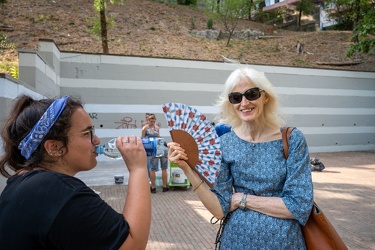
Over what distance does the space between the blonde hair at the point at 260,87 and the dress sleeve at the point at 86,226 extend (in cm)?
127

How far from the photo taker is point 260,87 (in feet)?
6.77

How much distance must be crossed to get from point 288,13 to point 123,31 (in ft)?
84.1

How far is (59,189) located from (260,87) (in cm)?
141

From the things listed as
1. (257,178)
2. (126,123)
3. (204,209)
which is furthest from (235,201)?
(126,123)

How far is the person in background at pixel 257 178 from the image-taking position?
182cm

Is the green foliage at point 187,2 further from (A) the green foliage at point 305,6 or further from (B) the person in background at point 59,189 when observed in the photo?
(B) the person in background at point 59,189

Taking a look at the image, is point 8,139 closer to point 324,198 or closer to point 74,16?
point 324,198

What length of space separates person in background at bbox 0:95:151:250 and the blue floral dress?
0.78 m

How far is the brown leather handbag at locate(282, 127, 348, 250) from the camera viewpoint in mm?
1772

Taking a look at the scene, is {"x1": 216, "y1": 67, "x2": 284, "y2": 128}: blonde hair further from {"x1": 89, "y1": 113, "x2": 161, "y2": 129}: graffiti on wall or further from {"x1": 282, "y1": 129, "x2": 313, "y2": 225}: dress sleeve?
{"x1": 89, "y1": 113, "x2": 161, "y2": 129}: graffiti on wall


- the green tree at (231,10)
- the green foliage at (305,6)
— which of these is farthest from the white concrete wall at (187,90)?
the green foliage at (305,6)

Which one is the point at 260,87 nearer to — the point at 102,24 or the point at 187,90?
the point at 187,90

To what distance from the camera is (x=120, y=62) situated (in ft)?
45.4

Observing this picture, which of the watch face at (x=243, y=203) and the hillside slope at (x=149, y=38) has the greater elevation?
the hillside slope at (x=149, y=38)
